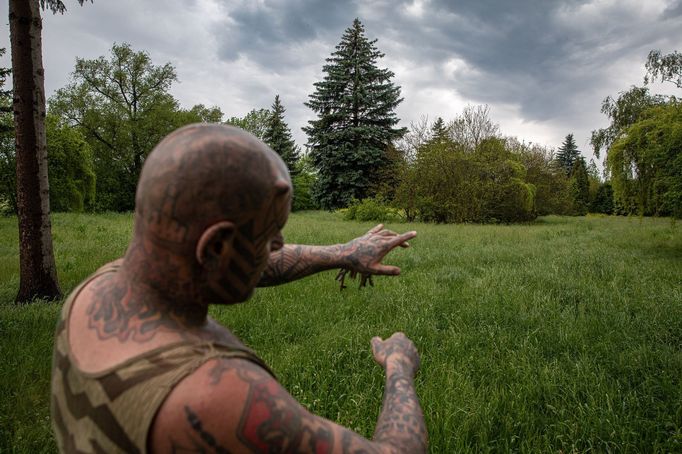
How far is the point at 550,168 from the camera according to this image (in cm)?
3139

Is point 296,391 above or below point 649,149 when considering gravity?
below

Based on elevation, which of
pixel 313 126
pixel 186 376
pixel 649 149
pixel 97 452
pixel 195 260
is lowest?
pixel 97 452

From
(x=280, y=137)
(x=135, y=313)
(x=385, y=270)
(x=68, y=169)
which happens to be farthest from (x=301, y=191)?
(x=135, y=313)

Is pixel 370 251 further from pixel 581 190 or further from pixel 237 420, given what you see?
pixel 581 190

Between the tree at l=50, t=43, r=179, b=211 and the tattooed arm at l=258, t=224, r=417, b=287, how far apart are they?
108ft

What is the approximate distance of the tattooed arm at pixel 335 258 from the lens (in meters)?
1.69

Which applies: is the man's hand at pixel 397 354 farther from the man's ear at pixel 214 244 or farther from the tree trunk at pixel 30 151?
the tree trunk at pixel 30 151

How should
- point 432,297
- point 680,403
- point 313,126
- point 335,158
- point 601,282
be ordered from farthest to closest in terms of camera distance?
point 313,126, point 335,158, point 601,282, point 432,297, point 680,403

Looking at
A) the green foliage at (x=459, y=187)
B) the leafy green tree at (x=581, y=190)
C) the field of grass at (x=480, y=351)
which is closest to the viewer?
the field of grass at (x=480, y=351)

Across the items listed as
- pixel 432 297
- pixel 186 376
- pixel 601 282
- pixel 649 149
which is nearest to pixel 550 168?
pixel 649 149

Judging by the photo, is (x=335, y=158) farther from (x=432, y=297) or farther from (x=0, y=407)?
(x=0, y=407)

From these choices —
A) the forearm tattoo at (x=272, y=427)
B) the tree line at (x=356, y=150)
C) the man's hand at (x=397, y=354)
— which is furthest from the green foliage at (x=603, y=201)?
the forearm tattoo at (x=272, y=427)

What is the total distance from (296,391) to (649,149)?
30.9 feet

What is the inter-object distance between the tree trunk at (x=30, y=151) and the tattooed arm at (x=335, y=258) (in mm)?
5246
